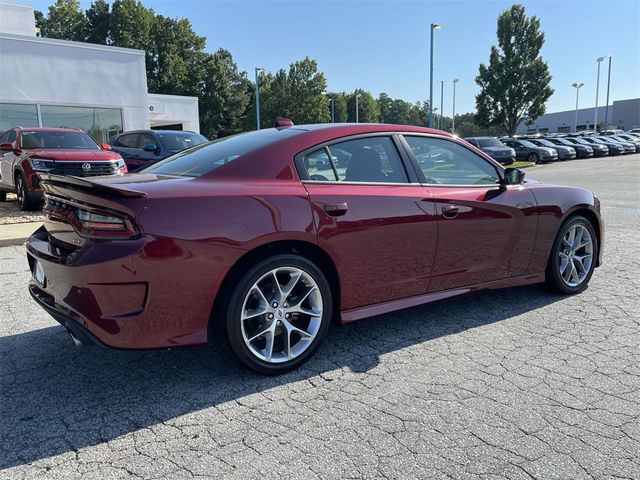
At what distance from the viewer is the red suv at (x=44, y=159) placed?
9750 mm

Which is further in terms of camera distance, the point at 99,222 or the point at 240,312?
the point at 240,312

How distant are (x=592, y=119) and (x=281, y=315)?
371 ft

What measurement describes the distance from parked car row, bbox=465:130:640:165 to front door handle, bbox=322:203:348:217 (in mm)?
24617

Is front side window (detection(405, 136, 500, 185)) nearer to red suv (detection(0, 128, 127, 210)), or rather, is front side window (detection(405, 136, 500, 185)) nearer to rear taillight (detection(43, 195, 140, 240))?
rear taillight (detection(43, 195, 140, 240))

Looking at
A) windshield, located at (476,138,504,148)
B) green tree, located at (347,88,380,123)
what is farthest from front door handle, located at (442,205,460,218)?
green tree, located at (347,88,380,123)

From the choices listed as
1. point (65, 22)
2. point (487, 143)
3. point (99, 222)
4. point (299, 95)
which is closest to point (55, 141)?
point (99, 222)

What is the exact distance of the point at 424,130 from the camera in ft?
13.2

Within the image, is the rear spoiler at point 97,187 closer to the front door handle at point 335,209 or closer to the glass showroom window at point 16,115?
the front door handle at point 335,209

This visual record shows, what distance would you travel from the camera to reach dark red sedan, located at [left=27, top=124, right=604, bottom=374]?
2.70 meters

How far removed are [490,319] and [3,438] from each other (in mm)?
3409

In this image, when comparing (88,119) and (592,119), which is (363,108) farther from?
(88,119)

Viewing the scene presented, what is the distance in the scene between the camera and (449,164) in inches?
161

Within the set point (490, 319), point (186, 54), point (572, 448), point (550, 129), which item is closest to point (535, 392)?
point (572, 448)

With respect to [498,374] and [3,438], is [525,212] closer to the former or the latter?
[498,374]
